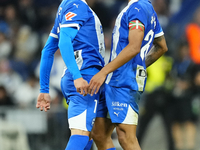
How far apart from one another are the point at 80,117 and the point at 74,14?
0.98 meters

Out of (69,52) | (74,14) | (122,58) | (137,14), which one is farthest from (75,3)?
(122,58)

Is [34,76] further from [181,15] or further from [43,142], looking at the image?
[181,15]

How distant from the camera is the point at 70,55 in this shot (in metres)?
3.33

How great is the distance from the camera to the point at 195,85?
7.76m

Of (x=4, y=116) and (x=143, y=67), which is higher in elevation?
(x=143, y=67)

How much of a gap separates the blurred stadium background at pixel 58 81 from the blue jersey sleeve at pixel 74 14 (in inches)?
161

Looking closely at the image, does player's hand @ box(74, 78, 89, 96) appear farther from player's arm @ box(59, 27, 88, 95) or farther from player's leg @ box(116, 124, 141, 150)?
player's leg @ box(116, 124, 141, 150)

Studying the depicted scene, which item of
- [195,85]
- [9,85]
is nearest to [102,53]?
[195,85]

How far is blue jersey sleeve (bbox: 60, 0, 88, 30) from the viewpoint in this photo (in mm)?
3389

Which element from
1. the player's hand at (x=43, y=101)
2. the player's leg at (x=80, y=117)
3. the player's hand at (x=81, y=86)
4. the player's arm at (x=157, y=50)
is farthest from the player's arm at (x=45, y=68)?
the player's arm at (x=157, y=50)

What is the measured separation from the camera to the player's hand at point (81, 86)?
3.25 meters

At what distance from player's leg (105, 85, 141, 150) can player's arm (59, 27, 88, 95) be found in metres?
0.39

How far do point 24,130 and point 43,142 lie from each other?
0.46 meters

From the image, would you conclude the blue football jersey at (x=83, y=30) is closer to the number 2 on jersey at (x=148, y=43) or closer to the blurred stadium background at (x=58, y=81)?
the number 2 on jersey at (x=148, y=43)
